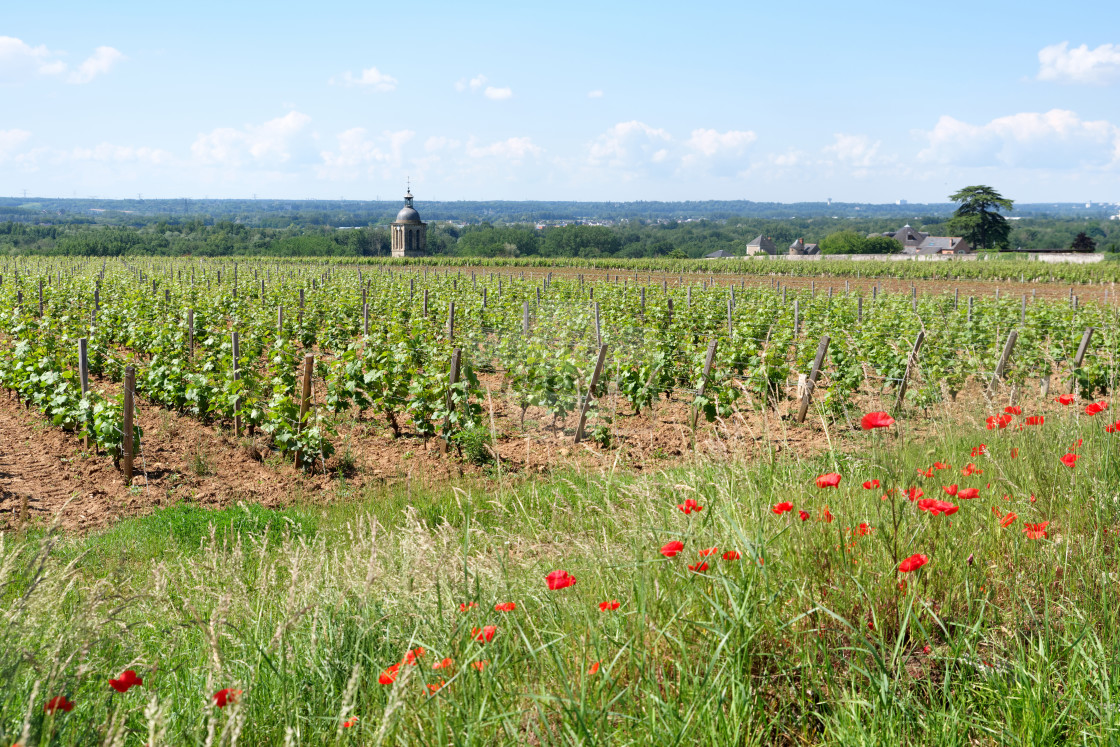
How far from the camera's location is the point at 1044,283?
46.6 metres

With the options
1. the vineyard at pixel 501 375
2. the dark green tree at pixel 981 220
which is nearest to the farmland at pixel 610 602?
the vineyard at pixel 501 375

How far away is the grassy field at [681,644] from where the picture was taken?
2043mm

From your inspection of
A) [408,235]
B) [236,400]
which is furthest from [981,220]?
[236,400]

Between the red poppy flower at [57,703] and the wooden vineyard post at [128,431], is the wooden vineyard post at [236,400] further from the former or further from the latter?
the red poppy flower at [57,703]

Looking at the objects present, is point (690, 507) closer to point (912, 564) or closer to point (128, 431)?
point (912, 564)

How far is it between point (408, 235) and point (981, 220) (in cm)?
6242

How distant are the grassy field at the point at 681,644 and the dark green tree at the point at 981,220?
3636 inches

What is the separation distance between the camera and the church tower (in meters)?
86.6

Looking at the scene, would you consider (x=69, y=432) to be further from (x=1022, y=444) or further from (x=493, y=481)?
(x=1022, y=444)

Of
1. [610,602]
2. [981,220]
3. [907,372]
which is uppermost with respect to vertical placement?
[981,220]

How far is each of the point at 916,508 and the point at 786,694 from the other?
948mm

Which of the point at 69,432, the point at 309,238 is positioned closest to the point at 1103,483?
the point at 69,432

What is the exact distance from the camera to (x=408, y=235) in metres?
86.9

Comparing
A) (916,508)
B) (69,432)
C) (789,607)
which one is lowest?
(69,432)
